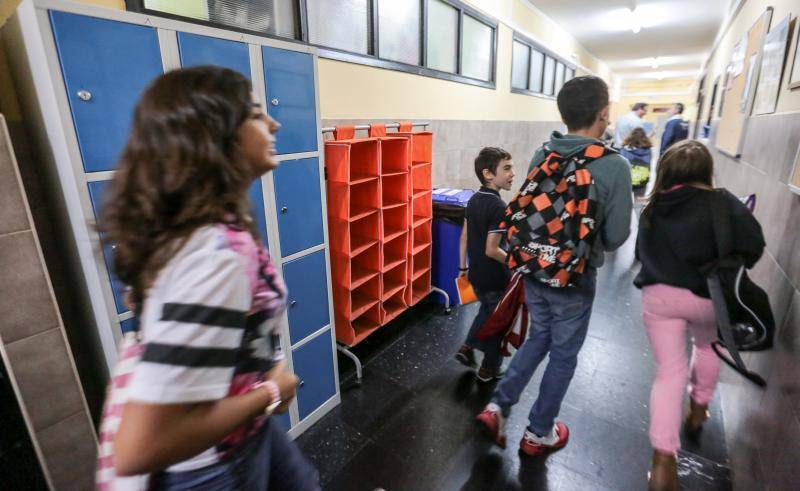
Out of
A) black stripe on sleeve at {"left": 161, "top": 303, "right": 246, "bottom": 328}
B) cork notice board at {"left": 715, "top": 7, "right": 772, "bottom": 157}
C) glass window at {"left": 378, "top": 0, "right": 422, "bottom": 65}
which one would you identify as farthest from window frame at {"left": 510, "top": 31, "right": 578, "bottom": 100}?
black stripe on sleeve at {"left": 161, "top": 303, "right": 246, "bottom": 328}

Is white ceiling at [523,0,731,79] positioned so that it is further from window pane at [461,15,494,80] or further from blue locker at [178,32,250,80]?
blue locker at [178,32,250,80]

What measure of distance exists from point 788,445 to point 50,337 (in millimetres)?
2528

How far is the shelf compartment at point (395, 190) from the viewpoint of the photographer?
2.89 metres

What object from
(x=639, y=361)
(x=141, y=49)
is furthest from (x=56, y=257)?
(x=639, y=361)

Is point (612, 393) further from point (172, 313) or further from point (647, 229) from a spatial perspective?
point (172, 313)

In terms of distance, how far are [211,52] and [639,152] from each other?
5271 millimetres

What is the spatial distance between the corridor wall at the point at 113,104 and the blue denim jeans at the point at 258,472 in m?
0.40

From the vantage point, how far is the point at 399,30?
10.8 feet

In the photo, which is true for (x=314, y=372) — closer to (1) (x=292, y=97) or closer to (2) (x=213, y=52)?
(1) (x=292, y=97)

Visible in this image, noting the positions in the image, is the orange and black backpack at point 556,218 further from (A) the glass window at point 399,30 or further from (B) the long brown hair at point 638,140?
(B) the long brown hair at point 638,140


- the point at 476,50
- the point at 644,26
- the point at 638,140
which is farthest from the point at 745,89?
the point at 644,26

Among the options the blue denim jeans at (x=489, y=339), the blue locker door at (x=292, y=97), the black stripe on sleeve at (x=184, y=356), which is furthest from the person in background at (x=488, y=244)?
the black stripe on sleeve at (x=184, y=356)

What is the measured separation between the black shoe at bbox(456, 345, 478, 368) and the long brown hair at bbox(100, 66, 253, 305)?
226cm

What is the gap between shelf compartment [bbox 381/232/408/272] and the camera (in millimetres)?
2977
